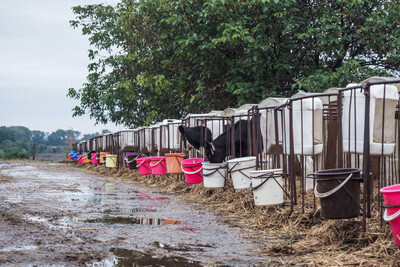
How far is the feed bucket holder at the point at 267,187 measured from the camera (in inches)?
310

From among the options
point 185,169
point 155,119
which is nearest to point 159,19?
point 155,119

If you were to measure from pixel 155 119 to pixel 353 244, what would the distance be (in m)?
22.9

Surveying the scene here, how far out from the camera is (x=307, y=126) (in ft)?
25.4

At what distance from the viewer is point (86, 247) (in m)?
5.71

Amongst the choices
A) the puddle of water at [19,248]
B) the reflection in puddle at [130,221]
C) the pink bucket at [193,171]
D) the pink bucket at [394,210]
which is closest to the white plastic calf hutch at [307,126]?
the reflection in puddle at [130,221]

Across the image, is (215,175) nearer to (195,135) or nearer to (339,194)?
(195,135)

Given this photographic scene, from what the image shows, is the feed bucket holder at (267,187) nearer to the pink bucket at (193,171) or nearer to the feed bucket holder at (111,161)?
the pink bucket at (193,171)

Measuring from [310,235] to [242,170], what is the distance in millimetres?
3275

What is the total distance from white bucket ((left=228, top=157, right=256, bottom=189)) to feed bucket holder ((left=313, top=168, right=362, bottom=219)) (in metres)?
3.86

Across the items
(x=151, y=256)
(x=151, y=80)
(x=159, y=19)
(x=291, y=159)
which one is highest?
(x=159, y=19)

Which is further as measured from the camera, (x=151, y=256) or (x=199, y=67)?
(x=199, y=67)

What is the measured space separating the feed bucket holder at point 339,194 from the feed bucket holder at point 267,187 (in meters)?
2.04

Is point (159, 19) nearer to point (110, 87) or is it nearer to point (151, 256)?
point (110, 87)

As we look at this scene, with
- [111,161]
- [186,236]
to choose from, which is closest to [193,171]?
[186,236]
